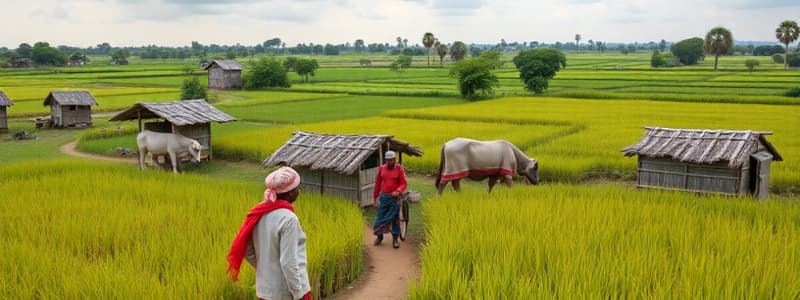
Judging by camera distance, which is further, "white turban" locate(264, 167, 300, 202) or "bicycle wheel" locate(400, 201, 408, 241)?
"bicycle wheel" locate(400, 201, 408, 241)

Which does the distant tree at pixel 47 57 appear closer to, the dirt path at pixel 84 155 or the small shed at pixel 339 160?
the dirt path at pixel 84 155

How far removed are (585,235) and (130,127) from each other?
67.8ft

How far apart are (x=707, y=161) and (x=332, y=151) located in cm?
679

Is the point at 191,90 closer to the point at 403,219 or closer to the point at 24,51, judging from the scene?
the point at 403,219

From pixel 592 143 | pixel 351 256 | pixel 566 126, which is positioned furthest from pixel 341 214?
pixel 566 126

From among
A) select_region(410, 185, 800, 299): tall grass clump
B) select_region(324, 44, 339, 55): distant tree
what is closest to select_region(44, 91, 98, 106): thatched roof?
select_region(410, 185, 800, 299): tall grass clump

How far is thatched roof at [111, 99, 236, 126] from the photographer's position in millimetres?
16641

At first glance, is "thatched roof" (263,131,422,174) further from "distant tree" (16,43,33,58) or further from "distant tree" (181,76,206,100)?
"distant tree" (16,43,33,58)

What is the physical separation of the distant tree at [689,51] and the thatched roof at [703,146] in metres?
90.6

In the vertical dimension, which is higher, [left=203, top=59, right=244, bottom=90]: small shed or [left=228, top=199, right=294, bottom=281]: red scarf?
[left=203, top=59, right=244, bottom=90]: small shed

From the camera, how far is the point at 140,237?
25.4 ft

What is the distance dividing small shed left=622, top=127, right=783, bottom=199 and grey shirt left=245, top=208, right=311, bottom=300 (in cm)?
912

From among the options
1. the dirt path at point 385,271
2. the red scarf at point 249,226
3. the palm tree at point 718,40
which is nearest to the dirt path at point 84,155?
the dirt path at point 385,271

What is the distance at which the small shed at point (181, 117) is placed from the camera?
658 inches
